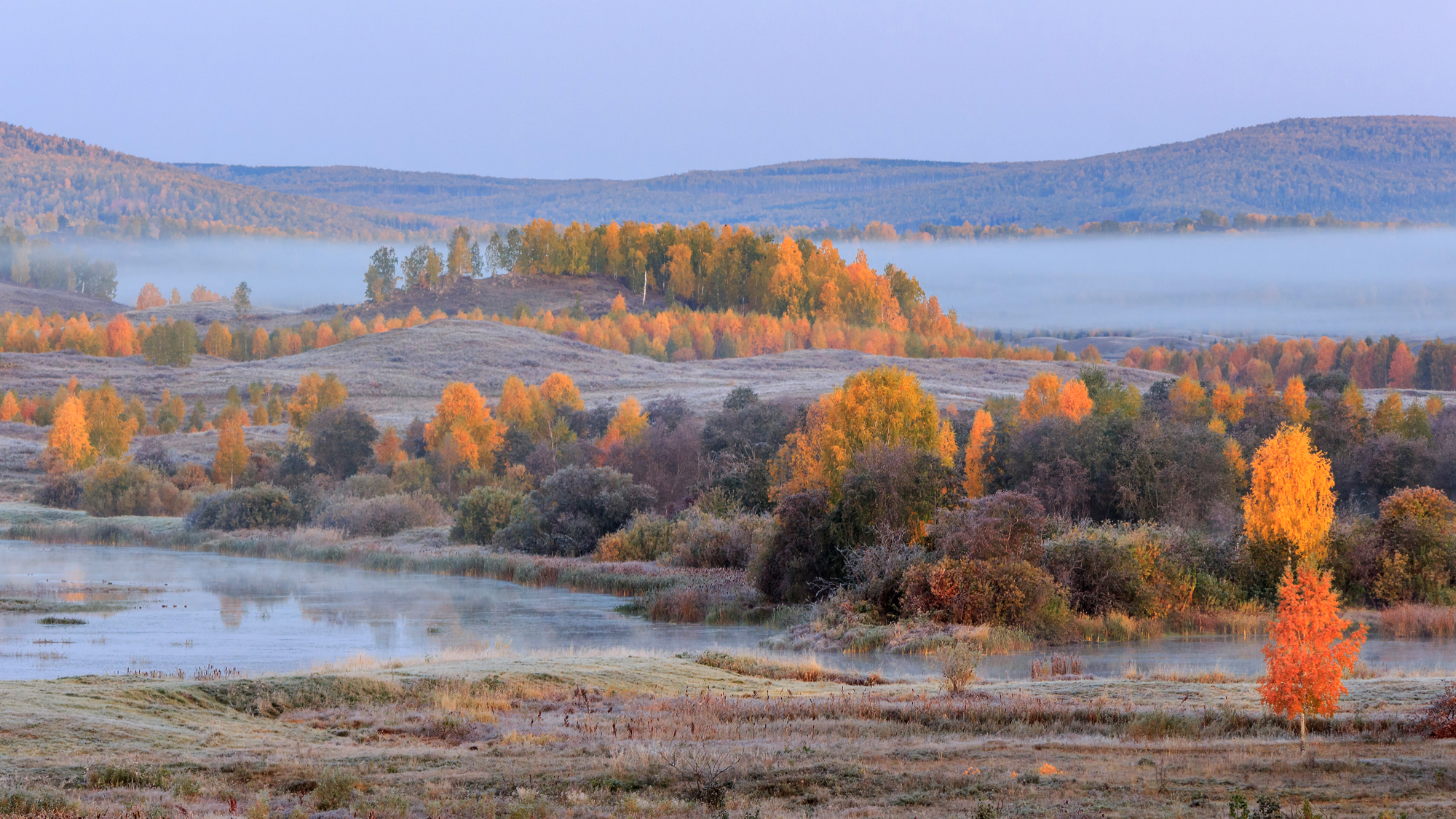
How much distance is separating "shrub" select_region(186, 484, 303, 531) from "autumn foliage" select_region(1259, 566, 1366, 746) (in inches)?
2188

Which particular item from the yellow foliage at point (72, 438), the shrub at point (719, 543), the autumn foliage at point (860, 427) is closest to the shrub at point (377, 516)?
the shrub at point (719, 543)

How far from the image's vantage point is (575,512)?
5316cm

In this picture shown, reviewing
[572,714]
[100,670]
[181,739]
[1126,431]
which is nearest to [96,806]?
[181,739]

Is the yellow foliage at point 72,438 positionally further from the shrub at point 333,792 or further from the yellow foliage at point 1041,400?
the shrub at point 333,792

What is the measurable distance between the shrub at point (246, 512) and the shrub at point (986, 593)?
133 ft

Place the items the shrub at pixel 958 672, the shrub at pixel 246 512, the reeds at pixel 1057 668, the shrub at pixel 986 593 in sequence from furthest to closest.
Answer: the shrub at pixel 246 512, the shrub at pixel 986 593, the reeds at pixel 1057 668, the shrub at pixel 958 672

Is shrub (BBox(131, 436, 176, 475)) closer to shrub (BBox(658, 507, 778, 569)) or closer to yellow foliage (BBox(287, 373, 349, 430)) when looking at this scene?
yellow foliage (BBox(287, 373, 349, 430))

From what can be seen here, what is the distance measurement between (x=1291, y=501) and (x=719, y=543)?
18336 millimetres

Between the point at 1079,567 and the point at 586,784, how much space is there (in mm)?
23987

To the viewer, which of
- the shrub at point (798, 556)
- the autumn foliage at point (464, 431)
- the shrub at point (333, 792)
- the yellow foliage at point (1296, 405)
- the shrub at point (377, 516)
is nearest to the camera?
the shrub at point (333, 792)

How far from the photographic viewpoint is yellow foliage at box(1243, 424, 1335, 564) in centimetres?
3666

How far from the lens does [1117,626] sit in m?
33.0

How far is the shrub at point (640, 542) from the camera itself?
48.6 metres

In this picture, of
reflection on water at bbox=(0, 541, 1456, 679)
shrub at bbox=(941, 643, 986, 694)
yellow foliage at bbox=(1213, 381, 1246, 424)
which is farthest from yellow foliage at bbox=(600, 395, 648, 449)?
shrub at bbox=(941, 643, 986, 694)
